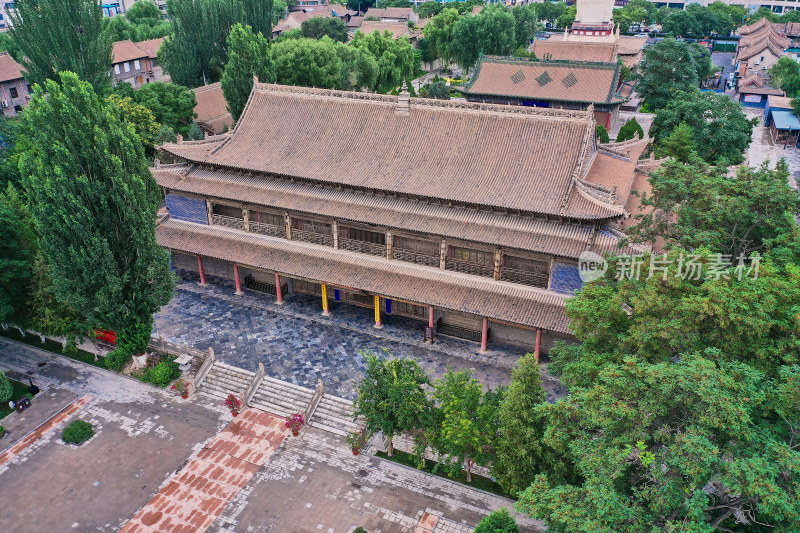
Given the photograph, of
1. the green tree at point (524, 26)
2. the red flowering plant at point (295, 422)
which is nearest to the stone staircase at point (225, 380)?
the red flowering plant at point (295, 422)

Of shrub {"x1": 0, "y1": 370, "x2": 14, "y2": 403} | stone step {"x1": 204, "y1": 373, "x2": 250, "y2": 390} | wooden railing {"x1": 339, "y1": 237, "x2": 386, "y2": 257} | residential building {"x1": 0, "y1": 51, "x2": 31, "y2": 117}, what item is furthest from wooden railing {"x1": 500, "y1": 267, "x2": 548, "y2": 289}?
residential building {"x1": 0, "y1": 51, "x2": 31, "y2": 117}

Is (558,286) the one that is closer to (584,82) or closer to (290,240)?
(290,240)

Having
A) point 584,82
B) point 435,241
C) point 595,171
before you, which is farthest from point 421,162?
point 584,82

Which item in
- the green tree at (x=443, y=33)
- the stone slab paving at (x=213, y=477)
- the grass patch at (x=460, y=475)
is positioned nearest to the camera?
the stone slab paving at (x=213, y=477)

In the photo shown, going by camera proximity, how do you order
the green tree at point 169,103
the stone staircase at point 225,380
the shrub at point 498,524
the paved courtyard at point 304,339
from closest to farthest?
the shrub at point 498,524
the stone staircase at point 225,380
the paved courtyard at point 304,339
the green tree at point 169,103

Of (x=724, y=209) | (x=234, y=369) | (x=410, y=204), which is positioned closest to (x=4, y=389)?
(x=234, y=369)

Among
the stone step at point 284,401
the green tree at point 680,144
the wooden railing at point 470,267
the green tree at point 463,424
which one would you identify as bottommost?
the stone step at point 284,401

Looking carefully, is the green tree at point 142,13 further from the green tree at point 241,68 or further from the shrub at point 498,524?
the shrub at point 498,524
